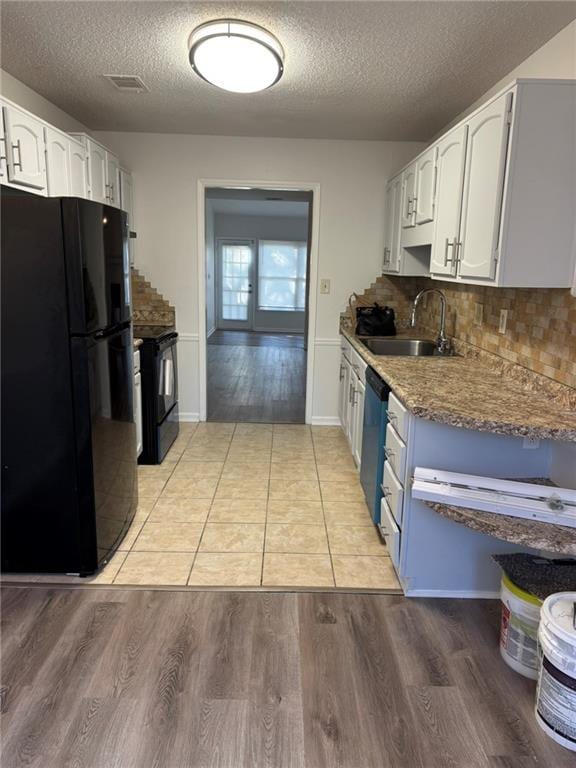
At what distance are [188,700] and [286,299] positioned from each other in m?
9.41

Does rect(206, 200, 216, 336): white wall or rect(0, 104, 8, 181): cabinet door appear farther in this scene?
rect(206, 200, 216, 336): white wall

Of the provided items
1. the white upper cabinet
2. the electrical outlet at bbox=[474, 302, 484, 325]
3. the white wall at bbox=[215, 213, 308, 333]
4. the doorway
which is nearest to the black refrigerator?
the white upper cabinet

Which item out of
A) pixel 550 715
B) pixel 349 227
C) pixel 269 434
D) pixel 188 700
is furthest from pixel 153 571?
pixel 349 227

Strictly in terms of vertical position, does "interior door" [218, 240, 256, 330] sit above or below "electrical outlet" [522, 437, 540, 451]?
above

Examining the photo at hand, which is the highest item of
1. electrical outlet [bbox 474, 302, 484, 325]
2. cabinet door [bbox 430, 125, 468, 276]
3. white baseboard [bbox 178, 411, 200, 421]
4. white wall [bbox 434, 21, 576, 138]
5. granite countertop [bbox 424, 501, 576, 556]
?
white wall [bbox 434, 21, 576, 138]

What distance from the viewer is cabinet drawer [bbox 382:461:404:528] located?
7.18 feet

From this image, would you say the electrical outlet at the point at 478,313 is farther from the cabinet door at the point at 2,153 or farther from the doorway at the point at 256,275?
the doorway at the point at 256,275

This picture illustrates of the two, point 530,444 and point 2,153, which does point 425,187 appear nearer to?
point 530,444

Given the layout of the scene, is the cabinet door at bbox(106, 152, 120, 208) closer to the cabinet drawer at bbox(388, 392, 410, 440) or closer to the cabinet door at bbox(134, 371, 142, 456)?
the cabinet door at bbox(134, 371, 142, 456)

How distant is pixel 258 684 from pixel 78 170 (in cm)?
292

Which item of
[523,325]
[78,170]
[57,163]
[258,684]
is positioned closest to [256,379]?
[78,170]

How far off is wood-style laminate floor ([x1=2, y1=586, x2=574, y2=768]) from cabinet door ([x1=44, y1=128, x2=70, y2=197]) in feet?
6.71

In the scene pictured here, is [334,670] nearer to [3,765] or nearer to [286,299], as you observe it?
[3,765]

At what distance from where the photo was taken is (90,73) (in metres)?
2.76
